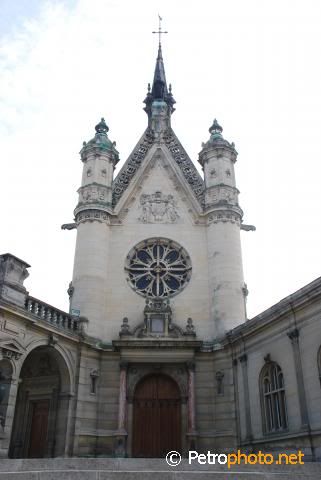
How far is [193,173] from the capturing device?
27.2 metres

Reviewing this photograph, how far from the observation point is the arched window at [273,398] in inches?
633

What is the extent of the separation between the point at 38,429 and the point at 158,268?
921 centimetres

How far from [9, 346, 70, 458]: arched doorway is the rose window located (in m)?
5.77

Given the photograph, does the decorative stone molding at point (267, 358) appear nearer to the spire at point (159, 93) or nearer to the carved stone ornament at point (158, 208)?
the carved stone ornament at point (158, 208)

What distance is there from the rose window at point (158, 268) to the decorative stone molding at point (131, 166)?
11.0ft

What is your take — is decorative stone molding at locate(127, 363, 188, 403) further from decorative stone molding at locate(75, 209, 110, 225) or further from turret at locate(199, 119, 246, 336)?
decorative stone molding at locate(75, 209, 110, 225)

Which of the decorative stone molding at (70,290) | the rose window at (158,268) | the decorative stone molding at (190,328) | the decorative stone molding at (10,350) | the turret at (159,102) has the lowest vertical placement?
the decorative stone molding at (10,350)

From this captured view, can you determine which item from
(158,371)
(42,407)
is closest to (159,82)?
(158,371)

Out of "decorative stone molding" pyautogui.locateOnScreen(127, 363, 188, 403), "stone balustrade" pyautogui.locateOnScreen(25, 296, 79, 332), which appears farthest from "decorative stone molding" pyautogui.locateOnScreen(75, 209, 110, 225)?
"decorative stone molding" pyautogui.locateOnScreen(127, 363, 188, 403)

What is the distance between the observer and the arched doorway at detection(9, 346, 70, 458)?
18.0m

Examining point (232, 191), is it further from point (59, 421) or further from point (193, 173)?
point (59, 421)

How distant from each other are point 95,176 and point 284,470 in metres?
18.5

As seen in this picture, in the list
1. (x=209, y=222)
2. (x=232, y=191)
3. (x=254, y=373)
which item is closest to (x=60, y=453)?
(x=254, y=373)

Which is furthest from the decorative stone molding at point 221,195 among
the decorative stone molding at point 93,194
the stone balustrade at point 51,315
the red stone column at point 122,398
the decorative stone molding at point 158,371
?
the red stone column at point 122,398
